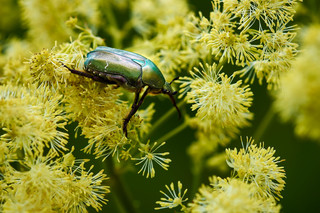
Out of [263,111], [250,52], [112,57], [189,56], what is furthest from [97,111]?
[263,111]

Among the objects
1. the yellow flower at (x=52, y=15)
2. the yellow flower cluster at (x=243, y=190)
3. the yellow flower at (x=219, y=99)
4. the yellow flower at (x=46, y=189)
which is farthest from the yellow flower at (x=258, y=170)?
the yellow flower at (x=52, y=15)

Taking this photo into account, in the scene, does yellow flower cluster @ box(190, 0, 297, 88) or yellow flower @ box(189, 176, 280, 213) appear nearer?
yellow flower @ box(189, 176, 280, 213)

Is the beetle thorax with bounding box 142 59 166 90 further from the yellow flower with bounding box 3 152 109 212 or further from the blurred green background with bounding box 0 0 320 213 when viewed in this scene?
the blurred green background with bounding box 0 0 320 213

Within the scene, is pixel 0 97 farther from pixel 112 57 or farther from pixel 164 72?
pixel 164 72

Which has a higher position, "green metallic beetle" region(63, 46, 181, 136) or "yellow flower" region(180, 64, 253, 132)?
"green metallic beetle" region(63, 46, 181, 136)

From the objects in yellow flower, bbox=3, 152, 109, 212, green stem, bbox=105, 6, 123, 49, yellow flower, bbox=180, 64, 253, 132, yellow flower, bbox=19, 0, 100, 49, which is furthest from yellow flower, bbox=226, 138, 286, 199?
yellow flower, bbox=19, 0, 100, 49

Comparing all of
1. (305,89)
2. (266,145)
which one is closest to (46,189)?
(305,89)
